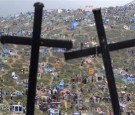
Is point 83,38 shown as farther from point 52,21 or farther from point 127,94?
point 127,94

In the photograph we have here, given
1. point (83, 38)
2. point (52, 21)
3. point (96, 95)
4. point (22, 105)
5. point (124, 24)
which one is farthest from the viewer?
point (52, 21)

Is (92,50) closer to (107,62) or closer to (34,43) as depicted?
(107,62)

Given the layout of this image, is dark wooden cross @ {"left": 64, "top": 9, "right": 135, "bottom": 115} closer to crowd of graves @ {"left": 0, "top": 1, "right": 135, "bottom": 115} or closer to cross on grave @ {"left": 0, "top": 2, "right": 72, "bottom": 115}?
cross on grave @ {"left": 0, "top": 2, "right": 72, "bottom": 115}

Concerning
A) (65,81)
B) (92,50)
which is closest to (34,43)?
(92,50)

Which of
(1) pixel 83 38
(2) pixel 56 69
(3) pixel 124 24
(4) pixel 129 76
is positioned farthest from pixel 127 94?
(3) pixel 124 24

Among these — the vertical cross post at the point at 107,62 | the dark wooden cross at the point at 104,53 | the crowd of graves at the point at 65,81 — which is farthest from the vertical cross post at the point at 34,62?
the crowd of graves at the point at 65,81

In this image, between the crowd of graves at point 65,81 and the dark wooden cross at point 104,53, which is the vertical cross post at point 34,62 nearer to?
the dark wooden cross at point 104,53

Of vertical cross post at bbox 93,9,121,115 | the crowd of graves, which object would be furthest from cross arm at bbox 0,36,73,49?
the crowd of graves
